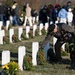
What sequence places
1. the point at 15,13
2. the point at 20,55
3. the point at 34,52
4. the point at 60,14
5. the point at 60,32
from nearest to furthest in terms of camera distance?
the point at 20,55 < the point at 60,32 < the point at 34,52 < the point at 60,14 < the point at 15,13

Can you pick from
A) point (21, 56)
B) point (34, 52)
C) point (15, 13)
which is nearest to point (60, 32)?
point (34, 52)

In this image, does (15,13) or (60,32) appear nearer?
(60,32)

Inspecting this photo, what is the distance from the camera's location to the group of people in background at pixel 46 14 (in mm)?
26530

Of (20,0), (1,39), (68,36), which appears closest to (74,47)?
(68,36)

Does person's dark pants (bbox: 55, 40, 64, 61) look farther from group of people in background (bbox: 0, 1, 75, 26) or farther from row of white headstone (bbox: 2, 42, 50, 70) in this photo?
group of people in background (bbox: 0, 1, 75, 26)

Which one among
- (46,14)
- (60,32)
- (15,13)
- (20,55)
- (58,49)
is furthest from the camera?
(15,13)

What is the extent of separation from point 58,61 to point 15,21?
687 inches

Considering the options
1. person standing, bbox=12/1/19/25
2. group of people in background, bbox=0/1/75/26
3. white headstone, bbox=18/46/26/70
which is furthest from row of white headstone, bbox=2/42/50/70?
person standing, bbox=12/1/19/25

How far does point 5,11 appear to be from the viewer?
106 ft

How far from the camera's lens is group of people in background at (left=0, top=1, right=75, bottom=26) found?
87.0 feet

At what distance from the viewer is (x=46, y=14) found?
30.3 meters

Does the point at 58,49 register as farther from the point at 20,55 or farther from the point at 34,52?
the point at 20,55

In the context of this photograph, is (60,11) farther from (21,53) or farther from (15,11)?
(21,53)

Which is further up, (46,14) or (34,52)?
(46,14)
